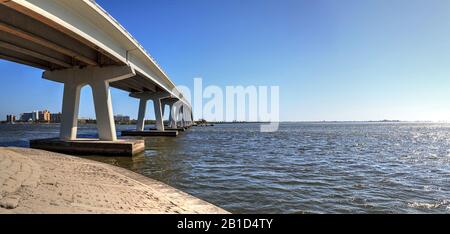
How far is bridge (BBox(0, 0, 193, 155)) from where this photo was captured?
15.4 meters

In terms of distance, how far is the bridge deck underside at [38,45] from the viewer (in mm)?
15594

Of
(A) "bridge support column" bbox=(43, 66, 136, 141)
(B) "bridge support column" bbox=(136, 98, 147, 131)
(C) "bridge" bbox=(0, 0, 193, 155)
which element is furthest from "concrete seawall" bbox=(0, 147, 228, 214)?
(B) "bridge support column" bbox=(136, 98, 147, 131)

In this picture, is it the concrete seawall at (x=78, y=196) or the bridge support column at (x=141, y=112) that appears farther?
the bridge support column at (x=141, y=112)

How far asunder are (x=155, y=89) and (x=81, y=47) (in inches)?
1192

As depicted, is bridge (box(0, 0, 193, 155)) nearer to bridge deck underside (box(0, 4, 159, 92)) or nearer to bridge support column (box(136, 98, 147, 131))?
bridge deck underside (box(0, 4, 159, 92))

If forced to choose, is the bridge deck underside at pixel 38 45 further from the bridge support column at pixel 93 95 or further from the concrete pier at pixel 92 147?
the concrete pier at pixel 92 147

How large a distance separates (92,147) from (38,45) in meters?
8.19

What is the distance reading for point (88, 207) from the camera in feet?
21.4

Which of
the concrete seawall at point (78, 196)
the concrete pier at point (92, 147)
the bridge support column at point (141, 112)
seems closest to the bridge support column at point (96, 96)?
the concrete pier at point (92, 147)

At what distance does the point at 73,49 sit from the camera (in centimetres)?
2111

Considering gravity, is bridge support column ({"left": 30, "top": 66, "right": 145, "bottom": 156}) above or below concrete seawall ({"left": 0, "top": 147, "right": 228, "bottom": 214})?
above

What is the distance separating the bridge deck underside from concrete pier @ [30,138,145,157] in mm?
6648

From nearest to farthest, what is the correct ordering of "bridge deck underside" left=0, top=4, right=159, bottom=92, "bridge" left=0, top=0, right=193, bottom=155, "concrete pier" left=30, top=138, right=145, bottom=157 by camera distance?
"bridge" left=0, top=0, right=193, bottom=155
"bridge deck underside" left=0, top=4, right=159, bottom=92
"concrete pier" left=30, top=138, right=145, bottom=157
